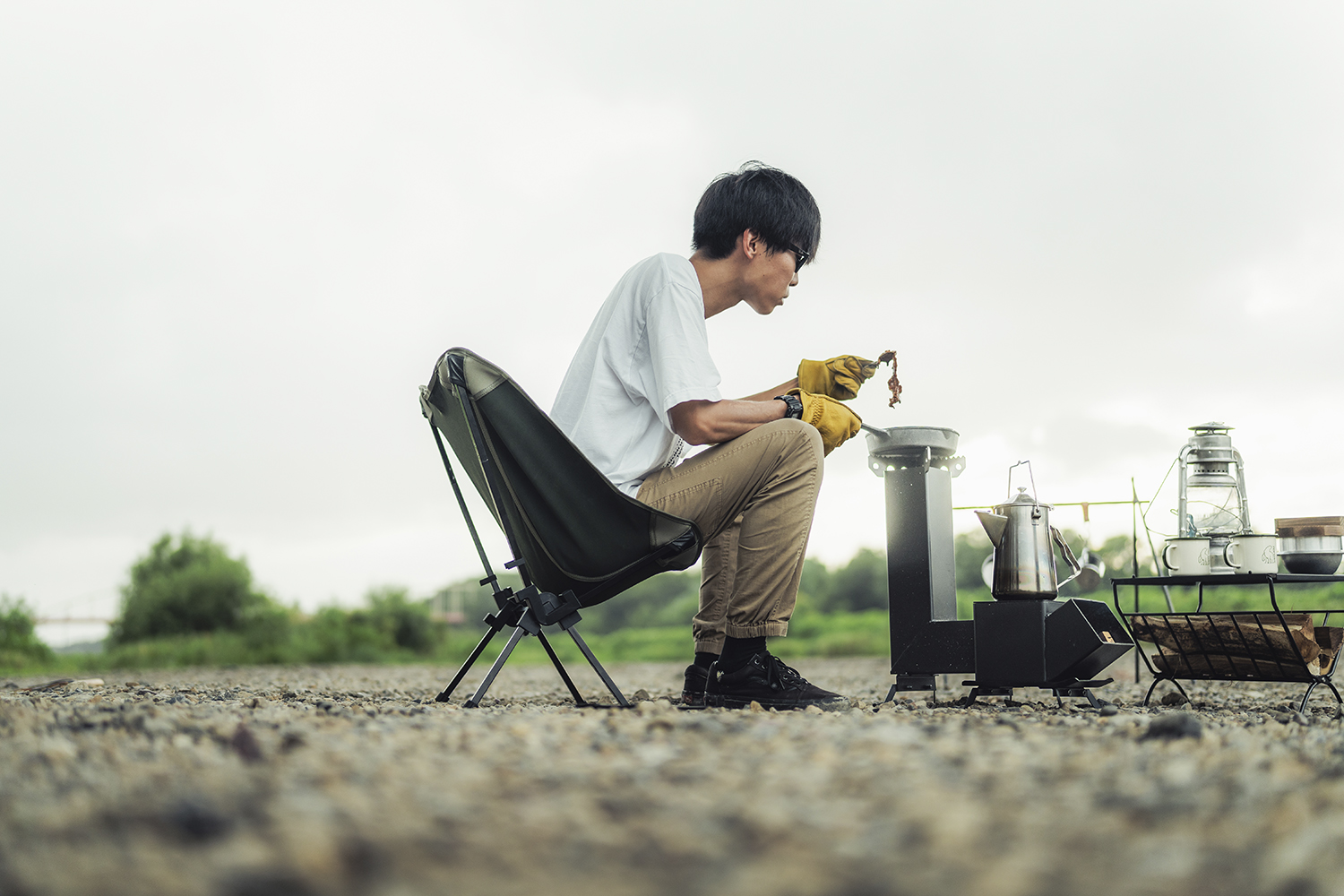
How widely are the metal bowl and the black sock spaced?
1.92 meters

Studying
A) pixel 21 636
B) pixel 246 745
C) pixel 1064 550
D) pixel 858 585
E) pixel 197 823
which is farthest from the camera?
pixel 858 585

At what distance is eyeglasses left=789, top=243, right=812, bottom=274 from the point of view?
2917 mm

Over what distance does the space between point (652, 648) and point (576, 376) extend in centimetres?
1063

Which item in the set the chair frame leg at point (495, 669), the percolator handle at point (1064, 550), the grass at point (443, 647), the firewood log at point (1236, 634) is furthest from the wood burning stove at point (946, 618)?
the grass at point (443, 647)

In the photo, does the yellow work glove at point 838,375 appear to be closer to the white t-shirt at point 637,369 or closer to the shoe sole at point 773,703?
the white t-shirt at point 637,369

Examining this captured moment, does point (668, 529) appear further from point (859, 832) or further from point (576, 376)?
point (859, 832)

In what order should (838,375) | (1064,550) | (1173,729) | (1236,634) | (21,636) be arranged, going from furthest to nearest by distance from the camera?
(21,636) → (1236,634) → (1064,550) → (838,375) → (1173,729)

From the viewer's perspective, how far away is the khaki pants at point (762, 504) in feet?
8.50

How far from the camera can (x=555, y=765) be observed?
1.25 meters

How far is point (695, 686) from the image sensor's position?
2705 millimetres

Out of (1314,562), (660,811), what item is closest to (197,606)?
(1314,562)

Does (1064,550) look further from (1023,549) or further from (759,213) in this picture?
(759,213)

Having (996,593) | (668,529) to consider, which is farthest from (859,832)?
(996,593)

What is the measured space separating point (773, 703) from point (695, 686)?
0.79 feet
